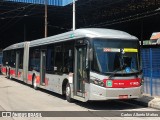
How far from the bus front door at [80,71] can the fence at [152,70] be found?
398 centimetres

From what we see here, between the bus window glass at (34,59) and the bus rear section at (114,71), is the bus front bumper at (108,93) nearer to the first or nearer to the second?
the bus rear section at (114,71)

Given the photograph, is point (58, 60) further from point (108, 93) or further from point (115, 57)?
point (108, 93)

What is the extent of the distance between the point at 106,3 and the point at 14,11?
42.3 ft

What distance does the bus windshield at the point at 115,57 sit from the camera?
13352mm

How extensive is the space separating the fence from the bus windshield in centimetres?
315

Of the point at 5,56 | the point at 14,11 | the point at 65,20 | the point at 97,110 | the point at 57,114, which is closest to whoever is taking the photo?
the point at 57,114

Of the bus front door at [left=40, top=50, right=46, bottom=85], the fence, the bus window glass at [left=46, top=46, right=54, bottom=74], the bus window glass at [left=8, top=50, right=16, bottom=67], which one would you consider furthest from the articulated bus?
the bus window glass at [left=8, top=50, right=16, bottom=67]

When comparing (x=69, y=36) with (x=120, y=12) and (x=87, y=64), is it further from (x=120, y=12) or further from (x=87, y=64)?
(x=120, y=12)

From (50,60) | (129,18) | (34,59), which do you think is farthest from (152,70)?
(129,18)

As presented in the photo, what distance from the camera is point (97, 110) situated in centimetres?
1317

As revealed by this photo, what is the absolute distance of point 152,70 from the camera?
56.3ft

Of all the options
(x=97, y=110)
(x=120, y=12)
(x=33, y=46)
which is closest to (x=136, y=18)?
(x=120, y=12)

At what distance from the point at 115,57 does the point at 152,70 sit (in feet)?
13.9

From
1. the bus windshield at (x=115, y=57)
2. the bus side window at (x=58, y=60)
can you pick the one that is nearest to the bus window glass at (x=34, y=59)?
the bus side window at (x=58, y=60)
